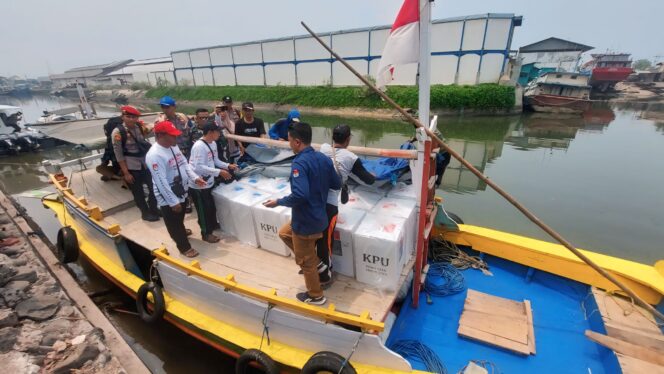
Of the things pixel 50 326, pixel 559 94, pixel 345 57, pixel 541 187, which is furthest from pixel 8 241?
pixel 559 94

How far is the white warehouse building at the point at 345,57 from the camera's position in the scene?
827 inches

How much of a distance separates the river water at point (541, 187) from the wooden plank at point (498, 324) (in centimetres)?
291

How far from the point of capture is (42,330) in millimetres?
3203

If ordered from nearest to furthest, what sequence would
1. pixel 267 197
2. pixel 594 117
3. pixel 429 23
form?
1. pixel 429 23
2. pixel 267 197
3. pixel 594 117

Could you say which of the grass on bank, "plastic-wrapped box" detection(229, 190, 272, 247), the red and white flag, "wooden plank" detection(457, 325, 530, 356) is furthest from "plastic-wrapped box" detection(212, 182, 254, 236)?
the grass on bank

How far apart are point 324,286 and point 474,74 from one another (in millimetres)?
23899

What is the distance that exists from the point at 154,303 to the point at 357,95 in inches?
940

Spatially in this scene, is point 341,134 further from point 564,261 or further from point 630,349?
point 630,349

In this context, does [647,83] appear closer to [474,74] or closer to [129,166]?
[474,74]

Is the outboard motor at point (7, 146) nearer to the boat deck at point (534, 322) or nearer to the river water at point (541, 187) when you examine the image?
the river water at point (541, 187)

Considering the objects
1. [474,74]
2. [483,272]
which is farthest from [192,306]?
[474,74]

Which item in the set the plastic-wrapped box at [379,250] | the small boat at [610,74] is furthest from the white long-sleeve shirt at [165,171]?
the small boat at [610,74]

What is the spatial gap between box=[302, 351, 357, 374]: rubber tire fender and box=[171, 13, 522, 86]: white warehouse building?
49.9 ft

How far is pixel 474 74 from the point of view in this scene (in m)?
22.0
